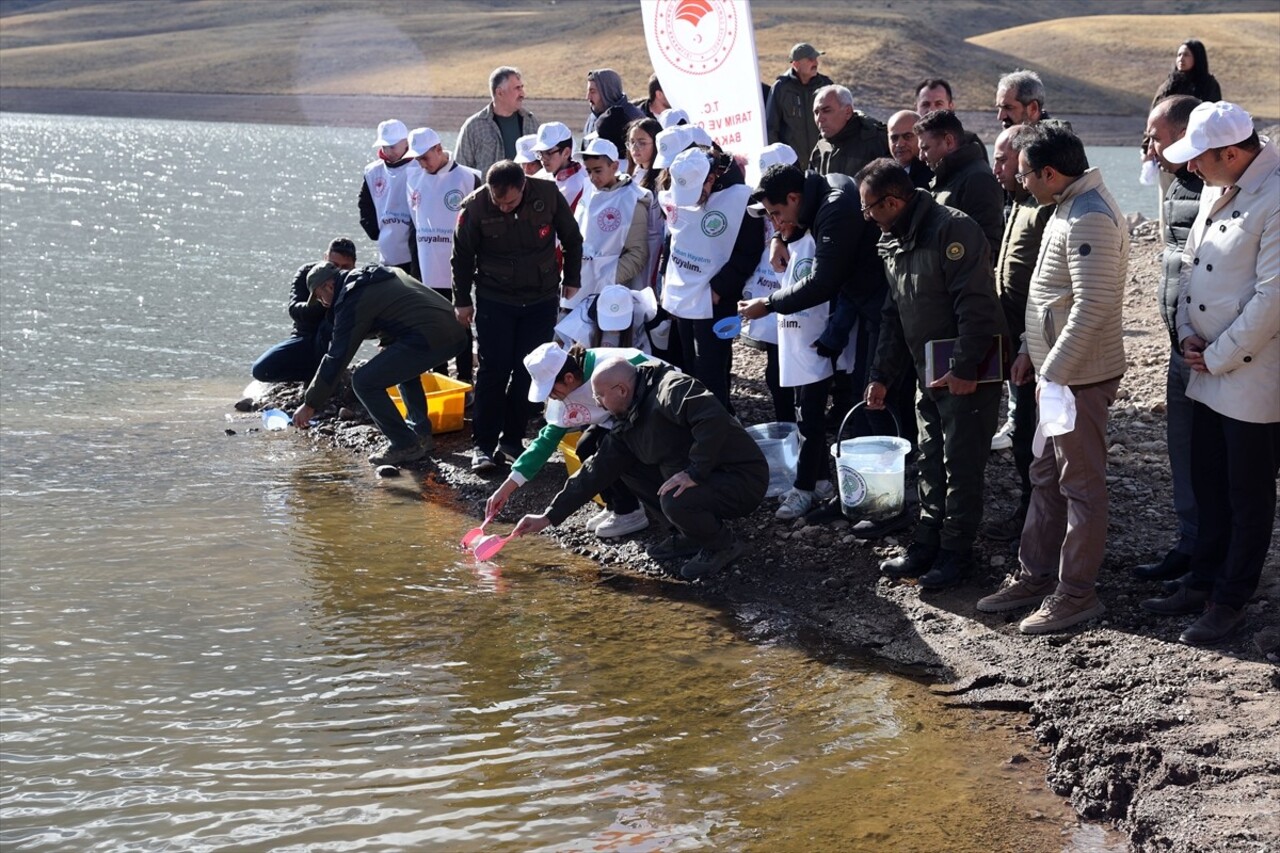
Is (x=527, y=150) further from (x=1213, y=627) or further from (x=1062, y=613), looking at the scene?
(x=1213, y=627)

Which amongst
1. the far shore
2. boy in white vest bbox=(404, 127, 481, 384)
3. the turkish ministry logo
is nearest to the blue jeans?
boy in white vest bbox=(404, 127, 481, 384)

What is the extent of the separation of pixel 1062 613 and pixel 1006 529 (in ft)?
3.18

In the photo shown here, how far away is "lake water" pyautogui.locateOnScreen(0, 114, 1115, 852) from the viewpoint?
15.3 ft

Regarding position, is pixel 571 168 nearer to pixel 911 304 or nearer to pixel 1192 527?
pixel 911 304

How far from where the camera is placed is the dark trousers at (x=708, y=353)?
7691mm

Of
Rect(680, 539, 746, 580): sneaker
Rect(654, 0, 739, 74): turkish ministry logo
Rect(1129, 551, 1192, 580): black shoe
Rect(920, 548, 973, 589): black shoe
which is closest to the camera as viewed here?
Rect(1129, 551, 1192, 580): black shoe

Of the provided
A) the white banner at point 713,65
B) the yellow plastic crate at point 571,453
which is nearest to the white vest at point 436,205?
the white banner at point 713,65

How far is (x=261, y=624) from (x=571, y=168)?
393cm

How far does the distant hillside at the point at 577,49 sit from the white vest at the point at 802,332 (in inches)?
2058

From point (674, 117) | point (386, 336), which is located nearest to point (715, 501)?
point (386, 336)

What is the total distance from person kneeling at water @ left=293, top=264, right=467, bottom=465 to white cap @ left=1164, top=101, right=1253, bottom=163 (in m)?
4.84

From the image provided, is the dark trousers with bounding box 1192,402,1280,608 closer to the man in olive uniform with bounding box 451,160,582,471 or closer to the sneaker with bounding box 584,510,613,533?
the sneaker with bounding box 584,510,613,533

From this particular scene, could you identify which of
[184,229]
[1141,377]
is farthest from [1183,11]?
[1141,377]

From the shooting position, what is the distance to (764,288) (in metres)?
7.57
